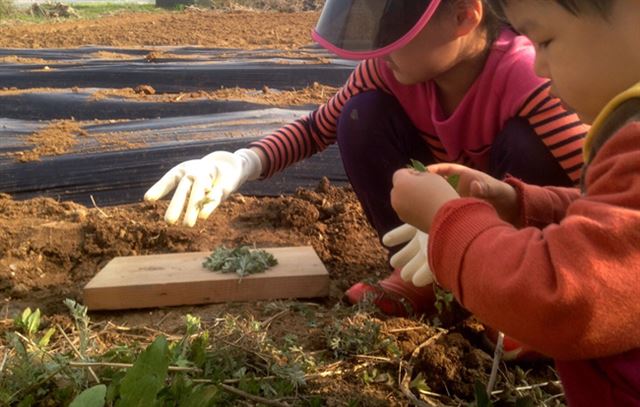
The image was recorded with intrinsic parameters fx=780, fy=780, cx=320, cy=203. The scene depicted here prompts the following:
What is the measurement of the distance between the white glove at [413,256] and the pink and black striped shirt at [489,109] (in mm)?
495

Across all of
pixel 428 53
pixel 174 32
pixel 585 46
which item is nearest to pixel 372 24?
pixel 428 53

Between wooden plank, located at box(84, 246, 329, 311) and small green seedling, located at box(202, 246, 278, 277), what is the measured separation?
2 cm

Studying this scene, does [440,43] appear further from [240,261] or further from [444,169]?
[240,261]

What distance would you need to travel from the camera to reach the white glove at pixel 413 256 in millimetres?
1439

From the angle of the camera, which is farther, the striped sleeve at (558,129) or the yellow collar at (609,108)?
the striped sleeve at (558,129)

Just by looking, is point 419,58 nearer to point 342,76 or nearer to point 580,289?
point 580,289

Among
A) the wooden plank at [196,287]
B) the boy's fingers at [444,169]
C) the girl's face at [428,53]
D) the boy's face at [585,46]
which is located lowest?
the wooden plank at [196,287]

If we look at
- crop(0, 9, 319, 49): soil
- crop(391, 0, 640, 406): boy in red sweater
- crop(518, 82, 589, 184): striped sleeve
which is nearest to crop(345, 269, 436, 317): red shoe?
crop(518, 82, 589, 184): striped sleeve

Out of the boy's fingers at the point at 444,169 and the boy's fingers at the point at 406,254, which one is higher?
the boy's fingers at the point at 444,169

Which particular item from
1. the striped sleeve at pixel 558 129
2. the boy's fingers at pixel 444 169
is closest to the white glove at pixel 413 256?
the boy's fingers at pixel 444 169

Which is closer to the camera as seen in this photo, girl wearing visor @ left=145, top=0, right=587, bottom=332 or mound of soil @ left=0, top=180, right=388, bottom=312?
girl wearing visor @ left=145, top=0, right=587, bottom=332

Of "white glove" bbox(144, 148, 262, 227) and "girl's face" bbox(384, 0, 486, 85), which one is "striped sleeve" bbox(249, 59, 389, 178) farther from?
"girl's face" bbox(384, 0, 486, 85)

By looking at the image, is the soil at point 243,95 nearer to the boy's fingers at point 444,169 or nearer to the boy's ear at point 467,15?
the boy's ear at point 467,15

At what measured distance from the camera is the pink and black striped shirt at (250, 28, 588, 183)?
1.80m
